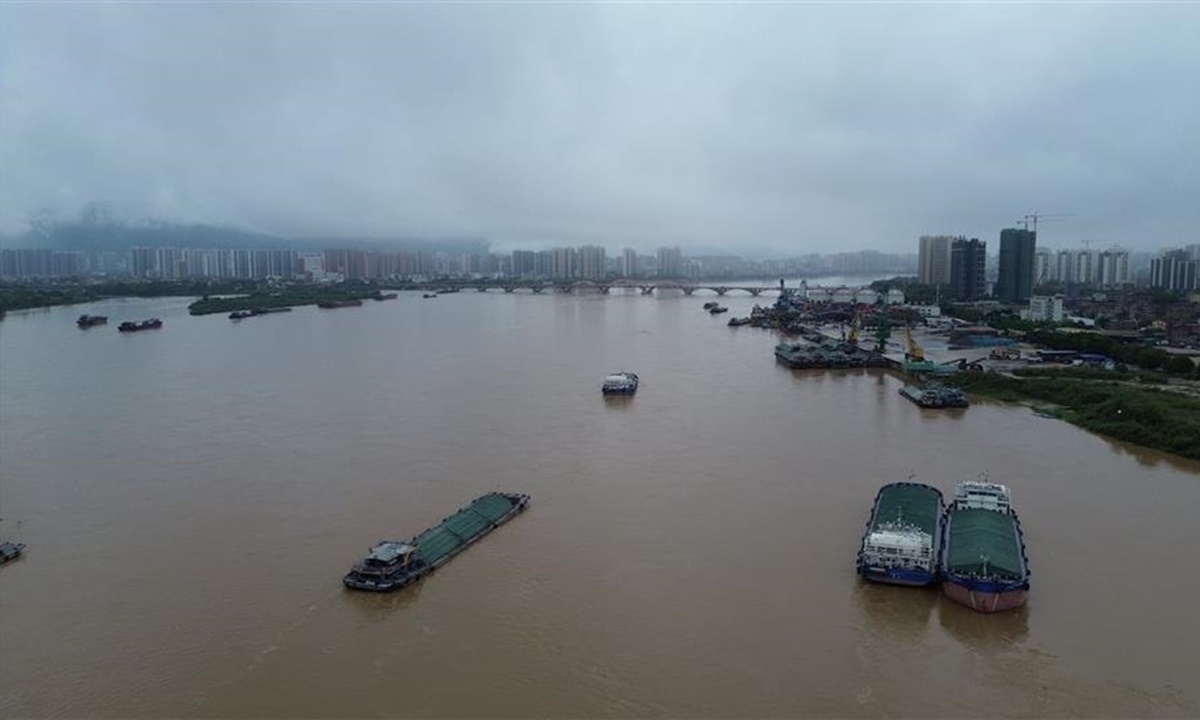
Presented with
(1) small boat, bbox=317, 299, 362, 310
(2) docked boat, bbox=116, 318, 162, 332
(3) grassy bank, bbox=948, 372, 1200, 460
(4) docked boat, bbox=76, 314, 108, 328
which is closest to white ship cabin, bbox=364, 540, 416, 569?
(3) grassy bank, bbox=948, 372, 1200, 460

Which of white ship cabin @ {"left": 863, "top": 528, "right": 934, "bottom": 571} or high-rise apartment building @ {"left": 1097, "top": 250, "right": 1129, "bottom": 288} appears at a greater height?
high-rise apartment building @ {"left": 1097, "top": 250, "right": 1129, "bottom": 288}

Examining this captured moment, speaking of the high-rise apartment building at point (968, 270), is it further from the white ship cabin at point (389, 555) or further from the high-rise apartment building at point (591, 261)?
the high-rise apartment building at point (591, 261)

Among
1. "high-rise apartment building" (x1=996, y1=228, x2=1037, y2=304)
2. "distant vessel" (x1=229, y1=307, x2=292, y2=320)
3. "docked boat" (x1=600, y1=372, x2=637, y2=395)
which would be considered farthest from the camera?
"high-rise apartment building" (x1=996, y1=228, x2=1037, y2=304)

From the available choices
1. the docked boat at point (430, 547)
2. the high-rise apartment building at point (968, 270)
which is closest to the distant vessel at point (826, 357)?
the docked boat at point (430, 547)

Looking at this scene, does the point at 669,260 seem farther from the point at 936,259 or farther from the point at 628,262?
the point at 936,259

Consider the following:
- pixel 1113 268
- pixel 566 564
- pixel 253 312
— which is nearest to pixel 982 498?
pixel 566 564

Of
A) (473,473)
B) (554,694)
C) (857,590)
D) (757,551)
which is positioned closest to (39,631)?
(554,694)

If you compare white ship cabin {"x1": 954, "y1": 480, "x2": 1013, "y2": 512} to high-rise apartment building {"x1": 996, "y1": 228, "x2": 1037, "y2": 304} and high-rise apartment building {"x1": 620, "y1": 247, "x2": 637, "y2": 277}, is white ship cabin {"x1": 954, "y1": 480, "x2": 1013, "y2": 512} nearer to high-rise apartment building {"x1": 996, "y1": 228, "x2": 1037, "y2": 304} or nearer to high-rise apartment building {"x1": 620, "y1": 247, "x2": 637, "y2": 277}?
high-rise apartment building {"x1": 996, "y1": 228, "x2": 1037, "y2": 304}
